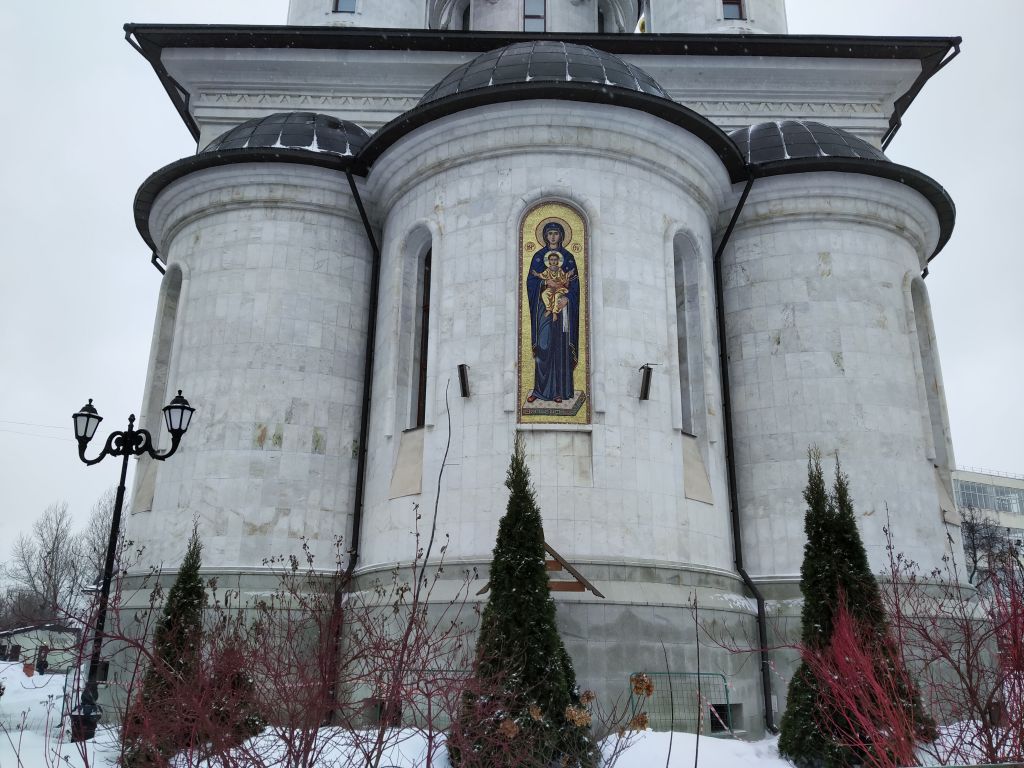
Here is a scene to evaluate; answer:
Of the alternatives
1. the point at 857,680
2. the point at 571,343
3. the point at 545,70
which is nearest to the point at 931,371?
the point at 571,343

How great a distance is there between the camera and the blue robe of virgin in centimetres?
1253

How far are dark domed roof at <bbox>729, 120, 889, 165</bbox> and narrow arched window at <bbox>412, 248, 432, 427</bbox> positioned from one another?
6.03m

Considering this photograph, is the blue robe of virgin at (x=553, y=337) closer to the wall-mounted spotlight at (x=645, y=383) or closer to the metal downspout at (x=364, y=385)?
the wall-mounted spotlight at (x=645, y=383)

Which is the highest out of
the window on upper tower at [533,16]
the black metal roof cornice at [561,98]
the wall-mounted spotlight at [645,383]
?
the window on upper tower at [533,16]

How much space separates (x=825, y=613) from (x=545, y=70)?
927 centimetres

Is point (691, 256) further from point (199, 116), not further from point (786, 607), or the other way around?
point (199, 116)

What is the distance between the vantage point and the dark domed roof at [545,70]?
14.1 meters

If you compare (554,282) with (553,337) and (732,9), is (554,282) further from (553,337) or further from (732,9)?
(732,9)

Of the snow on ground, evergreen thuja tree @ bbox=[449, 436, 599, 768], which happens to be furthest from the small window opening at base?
evergreen thuja tree @ bbox=[449, 436, 599, 768]

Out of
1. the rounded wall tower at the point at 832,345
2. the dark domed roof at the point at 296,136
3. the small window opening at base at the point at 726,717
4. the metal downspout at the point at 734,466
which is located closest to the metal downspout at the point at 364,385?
the dark domed roof at the point at 296,136

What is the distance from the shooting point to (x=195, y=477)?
14164mm

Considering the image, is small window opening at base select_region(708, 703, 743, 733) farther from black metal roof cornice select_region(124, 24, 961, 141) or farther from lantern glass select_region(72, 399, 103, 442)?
black metal roof cornice select_region(124, 24, 961, 141)

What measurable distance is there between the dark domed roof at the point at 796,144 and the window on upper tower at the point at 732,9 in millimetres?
6296

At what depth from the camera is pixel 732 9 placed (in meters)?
22.0
